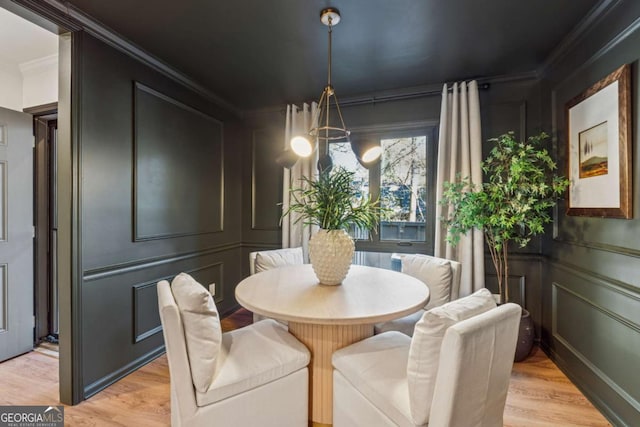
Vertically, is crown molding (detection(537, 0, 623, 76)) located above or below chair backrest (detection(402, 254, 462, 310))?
above

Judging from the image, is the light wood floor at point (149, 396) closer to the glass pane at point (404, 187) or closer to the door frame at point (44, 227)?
the door frame at point (44, 227)

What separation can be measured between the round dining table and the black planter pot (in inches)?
47.5

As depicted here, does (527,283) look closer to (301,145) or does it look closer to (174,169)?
(301,145)

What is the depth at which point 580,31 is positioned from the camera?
6.75 feet

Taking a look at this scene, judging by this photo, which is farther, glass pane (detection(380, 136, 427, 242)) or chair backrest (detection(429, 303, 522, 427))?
glass pane (detection(380, 136, 427, 242))

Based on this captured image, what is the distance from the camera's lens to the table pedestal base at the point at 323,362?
1683mm

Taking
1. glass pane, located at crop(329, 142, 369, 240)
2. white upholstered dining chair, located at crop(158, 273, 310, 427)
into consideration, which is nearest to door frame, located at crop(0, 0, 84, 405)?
white upholstered dining chair, located at crop(158, 273, 310, 427)

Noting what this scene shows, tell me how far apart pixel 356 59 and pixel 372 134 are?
0.95 metres

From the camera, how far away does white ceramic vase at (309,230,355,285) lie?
1.81 m

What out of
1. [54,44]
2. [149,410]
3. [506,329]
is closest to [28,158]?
[54,44]

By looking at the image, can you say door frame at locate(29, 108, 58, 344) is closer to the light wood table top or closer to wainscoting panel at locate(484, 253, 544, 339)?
the light wood table top

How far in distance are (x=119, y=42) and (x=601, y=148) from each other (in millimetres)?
3336

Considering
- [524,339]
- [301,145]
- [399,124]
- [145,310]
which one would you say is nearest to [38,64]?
[145,310]

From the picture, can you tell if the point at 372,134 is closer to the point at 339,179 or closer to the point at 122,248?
the point at 339,179
